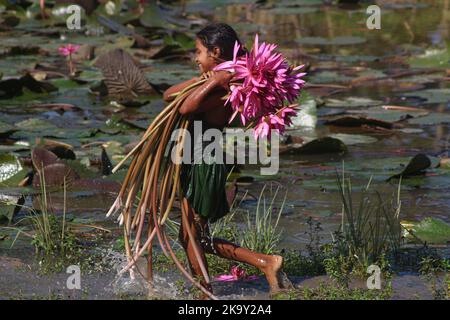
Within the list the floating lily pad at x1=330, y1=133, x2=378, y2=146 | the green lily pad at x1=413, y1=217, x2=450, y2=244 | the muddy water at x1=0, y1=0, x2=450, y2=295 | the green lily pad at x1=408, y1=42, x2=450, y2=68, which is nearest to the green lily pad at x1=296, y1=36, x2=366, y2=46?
the muddy water at x1=0, y1=0, x2=450, y2=295

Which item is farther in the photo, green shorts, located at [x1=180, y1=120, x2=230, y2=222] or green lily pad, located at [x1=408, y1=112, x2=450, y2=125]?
green lily pad, located at [x1=408, y1=112, x2=450, y2=125]

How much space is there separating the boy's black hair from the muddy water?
1.40 m

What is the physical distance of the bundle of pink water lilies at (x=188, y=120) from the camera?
170 inches

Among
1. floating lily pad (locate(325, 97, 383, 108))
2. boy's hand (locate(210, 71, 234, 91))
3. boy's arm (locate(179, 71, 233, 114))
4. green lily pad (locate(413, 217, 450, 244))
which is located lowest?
green lily pad (locate(413, 217, 450, 244))

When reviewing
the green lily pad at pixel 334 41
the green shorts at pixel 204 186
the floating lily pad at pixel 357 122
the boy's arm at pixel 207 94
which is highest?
the boy's arm at pixel 207 94

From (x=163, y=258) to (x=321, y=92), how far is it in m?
4.32

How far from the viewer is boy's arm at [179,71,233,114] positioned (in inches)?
172

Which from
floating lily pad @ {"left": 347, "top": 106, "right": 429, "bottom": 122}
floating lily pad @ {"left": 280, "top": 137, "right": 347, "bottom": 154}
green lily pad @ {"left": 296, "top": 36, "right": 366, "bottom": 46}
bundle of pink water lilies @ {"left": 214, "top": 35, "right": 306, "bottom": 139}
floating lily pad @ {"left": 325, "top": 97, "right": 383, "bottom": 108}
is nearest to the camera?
bundle of pink water lilies @ {"left": 214, "top": 35, "right": 306, "bottom": 139}

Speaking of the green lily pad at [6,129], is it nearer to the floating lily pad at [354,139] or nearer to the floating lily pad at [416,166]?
the floating lily pad at [354,139]

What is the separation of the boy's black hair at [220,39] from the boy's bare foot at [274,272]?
0.85 metres

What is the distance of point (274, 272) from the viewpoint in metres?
4.52

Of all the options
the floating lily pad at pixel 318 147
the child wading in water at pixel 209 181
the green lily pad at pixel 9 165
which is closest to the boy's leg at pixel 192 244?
the child wading in water at pixel 209 181

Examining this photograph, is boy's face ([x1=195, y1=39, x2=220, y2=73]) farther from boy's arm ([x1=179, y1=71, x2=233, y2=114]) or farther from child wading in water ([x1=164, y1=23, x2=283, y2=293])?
boy's arm ([x1=179, y1=71, x2=233, y2=114])

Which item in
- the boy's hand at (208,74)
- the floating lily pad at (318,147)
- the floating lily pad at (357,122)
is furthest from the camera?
the floating lily pad at (357,122)
